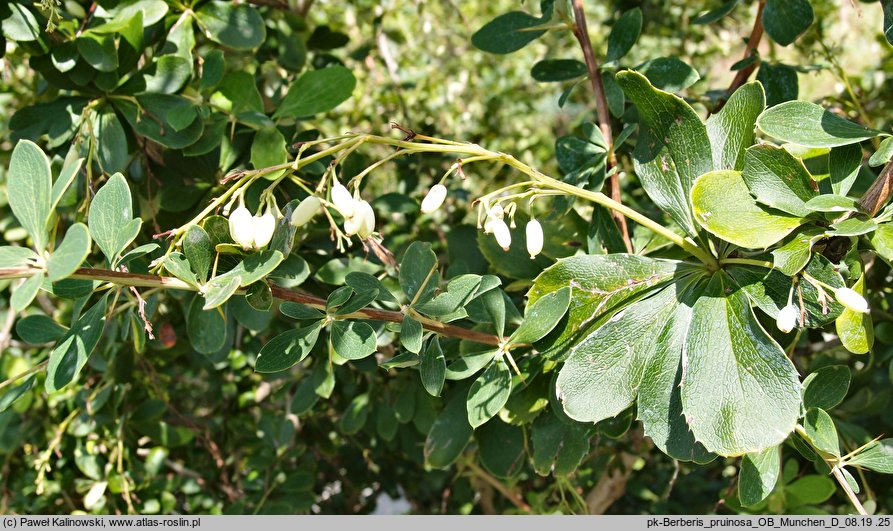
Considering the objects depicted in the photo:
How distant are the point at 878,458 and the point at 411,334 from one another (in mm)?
482

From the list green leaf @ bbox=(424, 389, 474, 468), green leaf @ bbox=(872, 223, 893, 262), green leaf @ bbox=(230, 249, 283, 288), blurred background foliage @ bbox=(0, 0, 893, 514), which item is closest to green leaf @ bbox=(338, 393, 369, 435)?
blurred background foliage @ bbox=(0, 0, 893, 514)

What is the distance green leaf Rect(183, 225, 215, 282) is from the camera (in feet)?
2.00

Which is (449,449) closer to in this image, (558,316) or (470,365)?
(470,365)

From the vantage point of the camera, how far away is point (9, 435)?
49.5 inches

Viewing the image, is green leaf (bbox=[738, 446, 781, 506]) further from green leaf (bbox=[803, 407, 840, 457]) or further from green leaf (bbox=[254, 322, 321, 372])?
green leaf (bbox=[254, 322, 321, 372])

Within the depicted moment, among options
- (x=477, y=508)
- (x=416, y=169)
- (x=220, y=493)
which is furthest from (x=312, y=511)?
(x=416, y=169)

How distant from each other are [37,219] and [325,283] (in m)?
0.43

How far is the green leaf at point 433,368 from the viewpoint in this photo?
68 centimetres

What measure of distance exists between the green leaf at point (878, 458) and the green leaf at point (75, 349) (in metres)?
0.72

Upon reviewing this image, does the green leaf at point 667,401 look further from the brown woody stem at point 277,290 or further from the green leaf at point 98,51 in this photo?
the green leaf at point 98,51

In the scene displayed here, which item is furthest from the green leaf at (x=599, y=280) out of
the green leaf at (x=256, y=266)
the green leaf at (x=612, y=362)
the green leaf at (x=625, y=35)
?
the green leaf at (x=625, y=35)

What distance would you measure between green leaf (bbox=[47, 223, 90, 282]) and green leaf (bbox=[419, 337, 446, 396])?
313 mm

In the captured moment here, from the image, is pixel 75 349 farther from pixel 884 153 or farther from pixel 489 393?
pixel 884 153

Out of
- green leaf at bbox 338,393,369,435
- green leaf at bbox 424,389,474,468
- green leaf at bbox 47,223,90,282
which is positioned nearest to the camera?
green leaf at bbox 47,223,90,282
